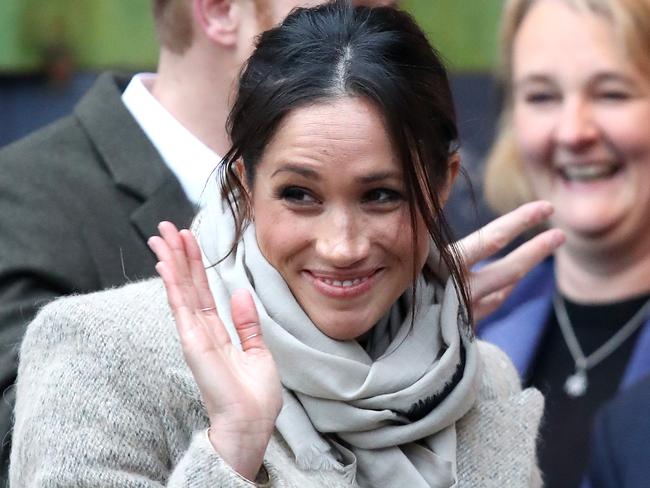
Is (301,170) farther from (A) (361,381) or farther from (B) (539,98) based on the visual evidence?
(B) (539,98)

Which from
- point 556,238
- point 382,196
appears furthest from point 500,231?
point 382,196

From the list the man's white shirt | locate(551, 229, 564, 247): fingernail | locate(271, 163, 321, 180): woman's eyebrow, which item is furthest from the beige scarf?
locate(551, 229, 564, 247): fingernail

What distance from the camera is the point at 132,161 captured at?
10.1 ft

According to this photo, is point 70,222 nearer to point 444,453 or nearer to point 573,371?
point 444,453

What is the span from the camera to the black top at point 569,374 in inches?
151

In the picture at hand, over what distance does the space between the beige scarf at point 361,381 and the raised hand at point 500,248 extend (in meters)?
0.43

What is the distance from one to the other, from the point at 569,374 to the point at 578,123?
2.21ft

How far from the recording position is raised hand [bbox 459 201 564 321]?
301cm

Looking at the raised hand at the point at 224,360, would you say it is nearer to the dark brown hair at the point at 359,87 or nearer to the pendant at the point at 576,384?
the dark brown hair at the point at 359,87

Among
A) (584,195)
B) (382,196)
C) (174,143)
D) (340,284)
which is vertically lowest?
(584,195)

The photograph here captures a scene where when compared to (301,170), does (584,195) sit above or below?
below

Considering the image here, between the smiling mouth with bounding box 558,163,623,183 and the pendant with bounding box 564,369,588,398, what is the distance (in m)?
0.53

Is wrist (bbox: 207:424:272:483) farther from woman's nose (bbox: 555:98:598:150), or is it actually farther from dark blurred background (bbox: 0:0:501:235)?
dark blurred background (bbox: 0:0:501:235)

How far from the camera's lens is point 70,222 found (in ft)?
9.62
